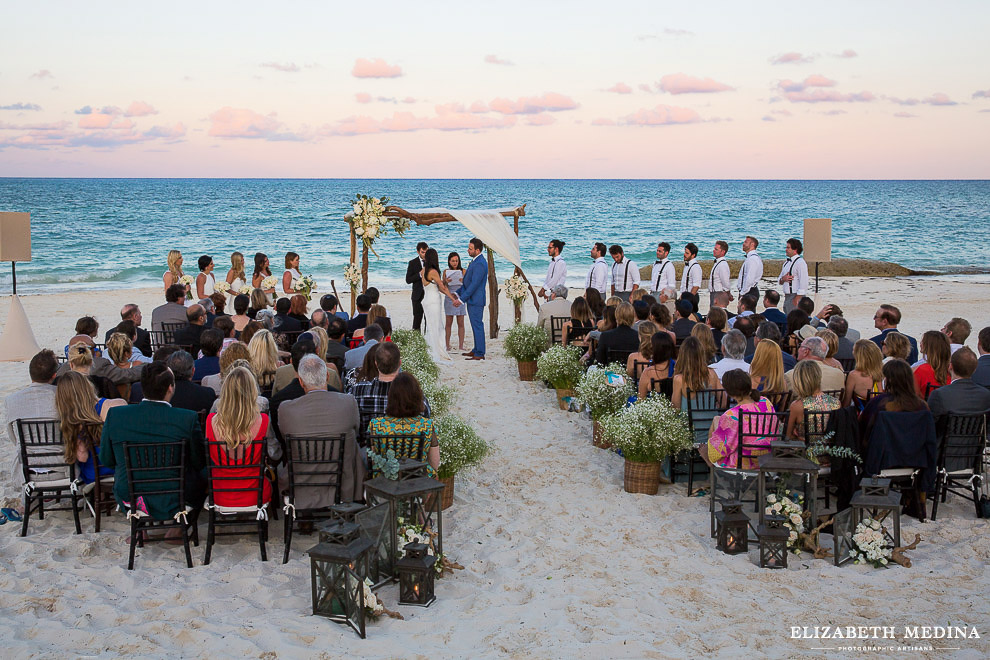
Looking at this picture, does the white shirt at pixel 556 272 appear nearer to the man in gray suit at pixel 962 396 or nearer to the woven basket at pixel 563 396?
the woven basket at pixel 563 396

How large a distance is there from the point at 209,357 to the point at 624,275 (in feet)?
24.9

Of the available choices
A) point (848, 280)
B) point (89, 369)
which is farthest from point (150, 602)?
point (848, 280)

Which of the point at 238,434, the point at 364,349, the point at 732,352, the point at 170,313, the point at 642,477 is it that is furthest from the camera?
the point at 170,313

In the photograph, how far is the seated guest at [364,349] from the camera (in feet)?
24.0

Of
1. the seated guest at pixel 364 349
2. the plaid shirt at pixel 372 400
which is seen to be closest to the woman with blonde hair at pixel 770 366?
the plaid shirt at pixel 372 400

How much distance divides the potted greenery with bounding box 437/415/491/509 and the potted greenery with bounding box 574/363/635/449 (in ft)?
5.27

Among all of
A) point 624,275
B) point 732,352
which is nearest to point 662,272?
point 624,275

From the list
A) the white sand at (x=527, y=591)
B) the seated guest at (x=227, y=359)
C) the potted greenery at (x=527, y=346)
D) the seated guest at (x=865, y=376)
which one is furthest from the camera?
the potted greenery at (x=527, y=346)

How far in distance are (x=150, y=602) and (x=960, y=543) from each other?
5024mm

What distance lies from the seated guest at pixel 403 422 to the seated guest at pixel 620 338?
142 inches

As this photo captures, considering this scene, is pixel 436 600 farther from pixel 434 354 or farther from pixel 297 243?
pixel 297 243

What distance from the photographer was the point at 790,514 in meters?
5.14

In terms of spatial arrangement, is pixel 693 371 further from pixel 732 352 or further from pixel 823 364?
pixel 823 364

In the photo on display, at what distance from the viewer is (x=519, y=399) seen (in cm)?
950
